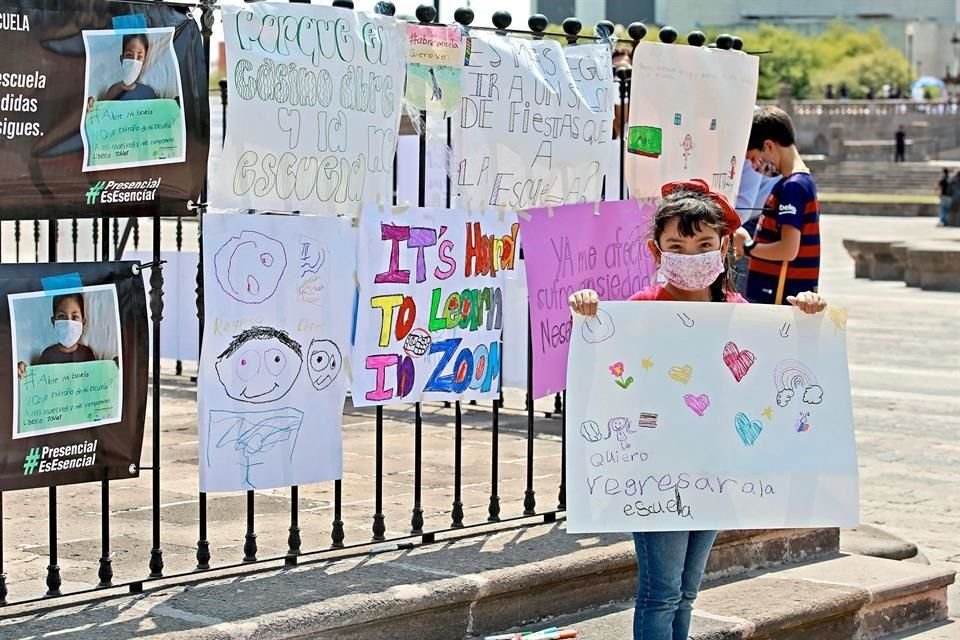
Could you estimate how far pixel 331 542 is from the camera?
5566 millimetres

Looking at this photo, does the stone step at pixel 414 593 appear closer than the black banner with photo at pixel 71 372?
No

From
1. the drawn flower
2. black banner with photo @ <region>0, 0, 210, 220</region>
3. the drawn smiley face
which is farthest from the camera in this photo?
the drawn smiley face

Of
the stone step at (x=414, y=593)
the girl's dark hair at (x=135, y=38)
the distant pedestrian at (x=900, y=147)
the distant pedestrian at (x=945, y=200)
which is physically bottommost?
the stone step at (x=414, y=593)

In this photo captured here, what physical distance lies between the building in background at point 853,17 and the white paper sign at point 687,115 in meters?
111

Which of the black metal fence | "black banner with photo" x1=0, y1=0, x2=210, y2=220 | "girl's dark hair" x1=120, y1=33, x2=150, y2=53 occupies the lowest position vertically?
the black metal fence

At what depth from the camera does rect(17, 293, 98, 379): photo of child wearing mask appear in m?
4.33

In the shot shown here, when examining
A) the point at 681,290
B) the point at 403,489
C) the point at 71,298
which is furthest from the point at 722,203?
the point at 403,489

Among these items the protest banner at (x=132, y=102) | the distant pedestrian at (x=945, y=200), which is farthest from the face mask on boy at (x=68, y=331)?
the distant pedestrian at (x=945, y=200)

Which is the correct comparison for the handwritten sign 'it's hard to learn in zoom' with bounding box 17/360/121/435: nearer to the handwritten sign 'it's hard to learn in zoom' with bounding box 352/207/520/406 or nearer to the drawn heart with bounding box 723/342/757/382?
the handwritten sign 'it's hard to learn in zoom' with bounding box 352/207/520/406

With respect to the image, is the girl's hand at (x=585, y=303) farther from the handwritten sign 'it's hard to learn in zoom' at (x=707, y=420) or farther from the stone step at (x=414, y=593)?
the stone step at (x=414, y=593)

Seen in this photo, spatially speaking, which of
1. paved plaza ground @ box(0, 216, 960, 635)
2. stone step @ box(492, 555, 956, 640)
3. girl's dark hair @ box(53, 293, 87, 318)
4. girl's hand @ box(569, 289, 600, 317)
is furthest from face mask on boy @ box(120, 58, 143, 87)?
stone step @ box(492, 555, 956, 640)

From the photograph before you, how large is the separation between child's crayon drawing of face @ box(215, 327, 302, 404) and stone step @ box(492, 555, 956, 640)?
3.82 ft

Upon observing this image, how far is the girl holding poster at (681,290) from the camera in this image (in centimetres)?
452

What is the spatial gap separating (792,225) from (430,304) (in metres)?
2.02
